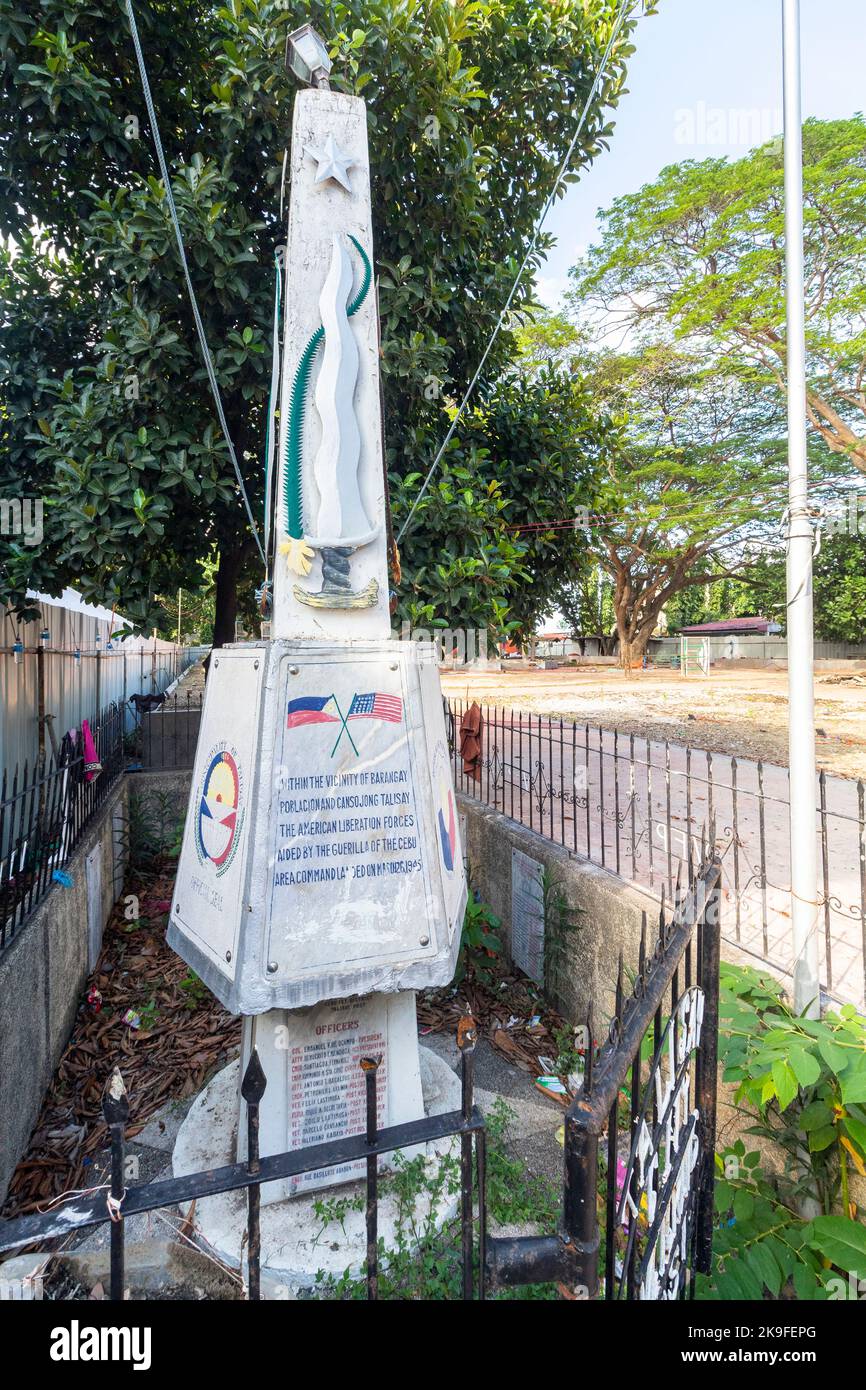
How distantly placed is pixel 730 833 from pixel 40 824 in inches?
192

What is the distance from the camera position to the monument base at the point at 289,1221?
2.68m

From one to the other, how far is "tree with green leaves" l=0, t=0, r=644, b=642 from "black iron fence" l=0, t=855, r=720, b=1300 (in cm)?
363

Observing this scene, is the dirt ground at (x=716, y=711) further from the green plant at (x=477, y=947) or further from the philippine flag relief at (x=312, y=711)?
the philippine flag relief at (x=312, y=711)

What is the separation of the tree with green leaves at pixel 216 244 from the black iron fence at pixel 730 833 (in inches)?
74.8

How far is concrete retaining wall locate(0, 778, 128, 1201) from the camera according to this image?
134 inches

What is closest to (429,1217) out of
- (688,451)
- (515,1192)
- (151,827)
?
(515,1192)

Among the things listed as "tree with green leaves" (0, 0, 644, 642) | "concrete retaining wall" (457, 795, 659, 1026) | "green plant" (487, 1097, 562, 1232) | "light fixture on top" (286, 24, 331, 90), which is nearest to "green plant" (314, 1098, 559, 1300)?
"green plant" (487, 1097, 562, 1232)

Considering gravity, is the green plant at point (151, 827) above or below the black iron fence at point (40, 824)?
below

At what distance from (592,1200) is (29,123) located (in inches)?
297

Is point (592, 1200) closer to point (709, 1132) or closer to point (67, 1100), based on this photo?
point (709, 1132)

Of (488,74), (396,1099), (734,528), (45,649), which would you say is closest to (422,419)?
(488,74)

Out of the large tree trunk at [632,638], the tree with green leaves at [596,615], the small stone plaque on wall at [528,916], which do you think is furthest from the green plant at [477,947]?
the tree with green leaves at [596,615]

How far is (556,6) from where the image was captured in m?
5.93

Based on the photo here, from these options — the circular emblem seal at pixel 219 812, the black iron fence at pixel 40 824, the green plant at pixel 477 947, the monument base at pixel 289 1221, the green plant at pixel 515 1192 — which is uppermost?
the circular emblem seal at pixel 219 812
